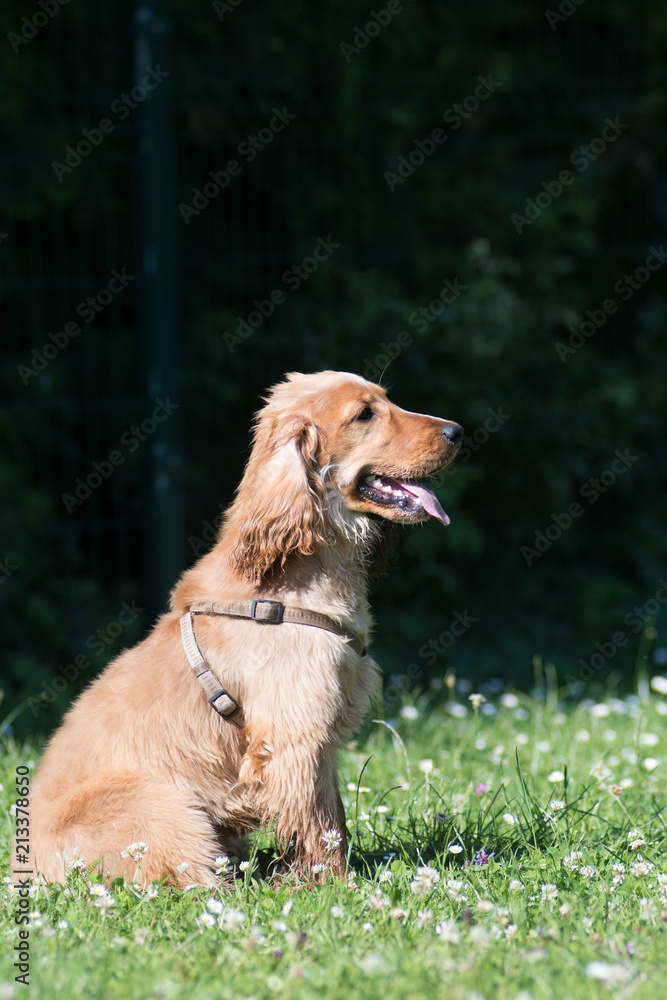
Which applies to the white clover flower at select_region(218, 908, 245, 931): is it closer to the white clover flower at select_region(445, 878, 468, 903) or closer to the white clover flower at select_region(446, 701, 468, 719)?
the white clover flower at select_region(445, 878, 468, 903)

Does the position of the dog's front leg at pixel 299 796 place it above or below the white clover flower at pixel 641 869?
below

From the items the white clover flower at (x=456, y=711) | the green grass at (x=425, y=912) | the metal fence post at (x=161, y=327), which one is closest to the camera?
the green grass at (x=425, y=912)

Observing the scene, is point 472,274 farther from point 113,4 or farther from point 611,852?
point 611,852

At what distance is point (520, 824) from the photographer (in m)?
3.25

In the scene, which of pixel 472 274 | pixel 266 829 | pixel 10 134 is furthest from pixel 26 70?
pixel 266 829

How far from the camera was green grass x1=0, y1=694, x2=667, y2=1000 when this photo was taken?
7.13 feet

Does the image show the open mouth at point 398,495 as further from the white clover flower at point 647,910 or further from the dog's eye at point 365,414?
the white clover flower at point 647,910

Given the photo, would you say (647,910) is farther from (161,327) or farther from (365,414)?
(161,327)

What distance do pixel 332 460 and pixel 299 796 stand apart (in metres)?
1.03

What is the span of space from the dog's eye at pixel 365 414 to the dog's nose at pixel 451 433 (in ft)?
0.80

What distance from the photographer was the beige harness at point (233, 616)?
121 inches

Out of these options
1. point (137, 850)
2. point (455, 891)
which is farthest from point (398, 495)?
point (137, 850)

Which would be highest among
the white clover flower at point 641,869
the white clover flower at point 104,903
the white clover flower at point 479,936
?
the white clover flower at point 641,869

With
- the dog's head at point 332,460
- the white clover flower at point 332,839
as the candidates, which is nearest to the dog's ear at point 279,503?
the dog's head at point 332,460
